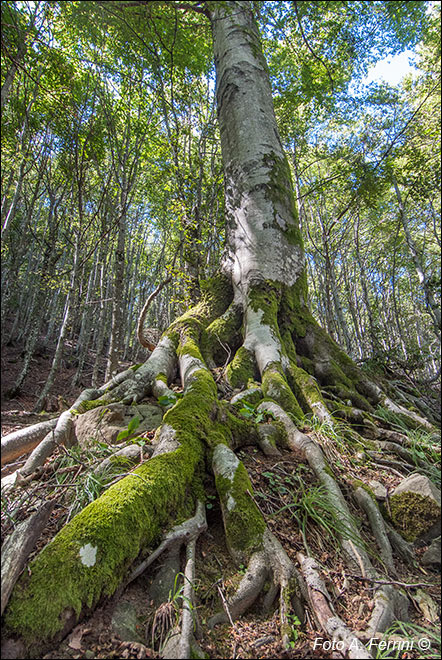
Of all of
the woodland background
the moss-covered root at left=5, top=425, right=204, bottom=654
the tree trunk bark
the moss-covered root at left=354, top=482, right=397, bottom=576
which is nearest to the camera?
the moss-covered root at left=5, top=425, right=204, bottom=654

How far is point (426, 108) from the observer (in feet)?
A: 34.0

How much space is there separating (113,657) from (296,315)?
3772 mm

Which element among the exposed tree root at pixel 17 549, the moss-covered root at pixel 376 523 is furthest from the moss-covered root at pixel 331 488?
the exposed tree root at pixel 17 549

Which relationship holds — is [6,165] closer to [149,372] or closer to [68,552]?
[149,372]

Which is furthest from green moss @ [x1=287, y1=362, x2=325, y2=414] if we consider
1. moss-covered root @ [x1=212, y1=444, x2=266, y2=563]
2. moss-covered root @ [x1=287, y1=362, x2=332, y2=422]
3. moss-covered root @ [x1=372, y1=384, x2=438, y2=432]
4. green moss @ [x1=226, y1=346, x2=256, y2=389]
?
moss-covered root @ [x1=212, y1=444, x2=266, y2=563]

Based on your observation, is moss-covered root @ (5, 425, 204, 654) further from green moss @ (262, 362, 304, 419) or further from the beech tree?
green moss @ (262, 362, 304, 419)

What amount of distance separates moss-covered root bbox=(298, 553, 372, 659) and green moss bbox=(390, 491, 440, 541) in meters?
0.76

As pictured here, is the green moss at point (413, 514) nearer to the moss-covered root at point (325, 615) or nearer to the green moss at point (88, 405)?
the moss-covered root at point (325, 615)

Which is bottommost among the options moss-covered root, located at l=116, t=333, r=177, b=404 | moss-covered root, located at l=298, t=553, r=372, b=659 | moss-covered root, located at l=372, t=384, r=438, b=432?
moss-covered root, located at l=298, t=553, r=372, b=659

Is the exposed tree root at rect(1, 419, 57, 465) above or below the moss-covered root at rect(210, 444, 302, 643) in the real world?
above

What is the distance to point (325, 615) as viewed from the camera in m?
1.35

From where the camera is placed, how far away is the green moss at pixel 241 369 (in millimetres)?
3465

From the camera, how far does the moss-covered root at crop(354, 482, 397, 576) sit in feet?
5.82

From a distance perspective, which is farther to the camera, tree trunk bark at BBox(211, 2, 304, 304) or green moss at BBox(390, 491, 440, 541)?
tree trunk bark at BBox(211, 2, 304, 304)
